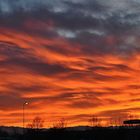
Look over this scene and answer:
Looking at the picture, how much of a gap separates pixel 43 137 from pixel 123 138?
1993 centimetres

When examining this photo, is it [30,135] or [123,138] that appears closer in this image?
[123,138]

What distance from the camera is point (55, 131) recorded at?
4700 inches

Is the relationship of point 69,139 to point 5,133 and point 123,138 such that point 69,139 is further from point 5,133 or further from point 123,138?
point 5,133

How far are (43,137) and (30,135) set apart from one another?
5.80 meters

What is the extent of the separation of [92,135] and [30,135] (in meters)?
16.2

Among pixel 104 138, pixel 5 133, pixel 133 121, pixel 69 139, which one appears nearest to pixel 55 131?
pixel 69 139

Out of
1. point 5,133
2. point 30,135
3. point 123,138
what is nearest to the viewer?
point 123,138

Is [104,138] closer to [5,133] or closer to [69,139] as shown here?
[69,139]

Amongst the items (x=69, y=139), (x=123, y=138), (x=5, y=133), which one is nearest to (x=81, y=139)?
(x=69, y=139)

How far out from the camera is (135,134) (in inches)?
4503

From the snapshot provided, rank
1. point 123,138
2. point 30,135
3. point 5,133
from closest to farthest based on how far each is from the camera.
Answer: point 123,138, point 30,135, point 5,133

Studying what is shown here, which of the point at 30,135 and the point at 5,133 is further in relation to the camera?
the point at 5,133

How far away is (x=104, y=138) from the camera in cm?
11494

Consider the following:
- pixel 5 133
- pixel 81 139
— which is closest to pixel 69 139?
pixel 81 139
